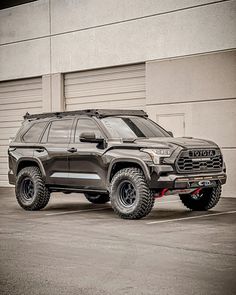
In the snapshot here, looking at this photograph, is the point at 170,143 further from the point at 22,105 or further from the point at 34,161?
the point at 22,105

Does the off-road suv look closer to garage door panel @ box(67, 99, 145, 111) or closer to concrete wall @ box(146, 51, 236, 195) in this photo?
concrete wall @ box(146, 51, 236, 195)

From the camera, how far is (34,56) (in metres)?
21.4

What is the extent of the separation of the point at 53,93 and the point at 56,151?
7957 millimetres

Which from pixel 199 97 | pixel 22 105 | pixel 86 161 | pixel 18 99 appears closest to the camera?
pixel 86 161

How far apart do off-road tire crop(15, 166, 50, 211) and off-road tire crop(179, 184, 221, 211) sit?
291cm

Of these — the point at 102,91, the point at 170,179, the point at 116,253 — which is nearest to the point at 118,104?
the point at 102,91

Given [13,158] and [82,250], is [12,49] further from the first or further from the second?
[82,250]

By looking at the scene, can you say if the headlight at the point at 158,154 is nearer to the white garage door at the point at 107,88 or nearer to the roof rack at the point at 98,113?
the roof rack at the point at 98,113

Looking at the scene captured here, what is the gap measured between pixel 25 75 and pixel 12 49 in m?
1.19

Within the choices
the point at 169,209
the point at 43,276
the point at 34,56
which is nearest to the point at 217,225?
the point at 169,209

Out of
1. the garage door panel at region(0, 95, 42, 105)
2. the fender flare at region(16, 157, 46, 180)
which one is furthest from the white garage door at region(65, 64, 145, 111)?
the fender flare at region(16, 157, 46, 180)

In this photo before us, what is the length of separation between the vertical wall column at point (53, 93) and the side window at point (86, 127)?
25.5 ft

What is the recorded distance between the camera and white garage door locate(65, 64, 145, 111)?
738 inches

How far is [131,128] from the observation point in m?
12.7
